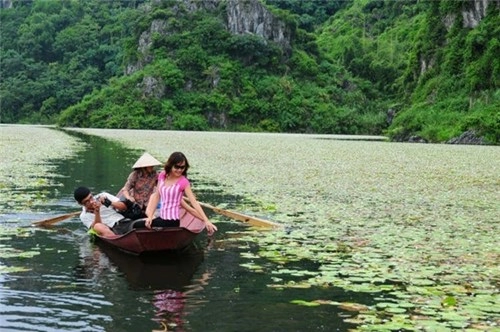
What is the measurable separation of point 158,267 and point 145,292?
51.3 inches

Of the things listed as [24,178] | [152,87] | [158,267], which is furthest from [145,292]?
[152,87]

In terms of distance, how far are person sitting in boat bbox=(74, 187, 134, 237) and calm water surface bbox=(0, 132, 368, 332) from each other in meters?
0.27

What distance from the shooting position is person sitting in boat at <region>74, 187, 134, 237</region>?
9531 millimetres

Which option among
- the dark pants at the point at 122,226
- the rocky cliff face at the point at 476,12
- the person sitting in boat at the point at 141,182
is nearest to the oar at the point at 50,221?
the person sitting in boat at the point at 141,182

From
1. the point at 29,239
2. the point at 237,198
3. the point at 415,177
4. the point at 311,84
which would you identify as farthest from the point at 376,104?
the point at 29,239

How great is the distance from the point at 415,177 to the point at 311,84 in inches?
2997

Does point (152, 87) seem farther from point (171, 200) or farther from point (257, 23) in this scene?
point (171, 200)

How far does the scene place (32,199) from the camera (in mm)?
13758

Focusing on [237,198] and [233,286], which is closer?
[233,286]

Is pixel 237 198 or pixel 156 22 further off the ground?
pixel 156 22

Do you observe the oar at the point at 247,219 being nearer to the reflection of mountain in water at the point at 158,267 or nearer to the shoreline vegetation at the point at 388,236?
the shoreline vegetation at the point at 388,236

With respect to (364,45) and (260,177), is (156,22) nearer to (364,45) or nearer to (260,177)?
(364,45)

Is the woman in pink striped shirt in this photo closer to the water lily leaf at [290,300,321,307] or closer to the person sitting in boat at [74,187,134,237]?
the person sitting in boat at [74,187,134,237]

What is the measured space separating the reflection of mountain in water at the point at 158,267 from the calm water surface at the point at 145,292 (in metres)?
0.01
